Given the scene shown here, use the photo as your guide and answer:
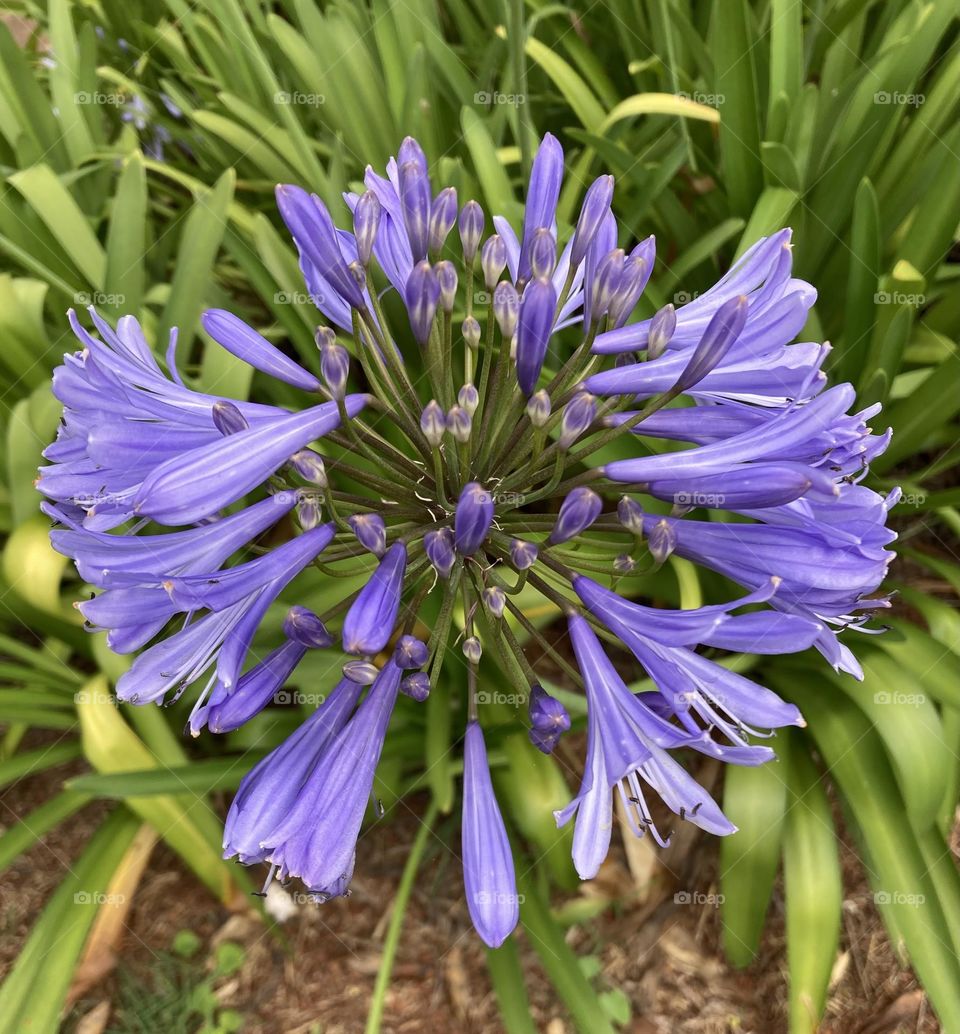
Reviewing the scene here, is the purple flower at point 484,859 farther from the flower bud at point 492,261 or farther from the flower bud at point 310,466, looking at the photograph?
the flower bud at point 492,261

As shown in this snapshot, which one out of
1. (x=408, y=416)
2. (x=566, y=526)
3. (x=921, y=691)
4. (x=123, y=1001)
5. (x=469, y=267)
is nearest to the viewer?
(x=566, y=526)

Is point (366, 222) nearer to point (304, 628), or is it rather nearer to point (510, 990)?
point (304, 628)

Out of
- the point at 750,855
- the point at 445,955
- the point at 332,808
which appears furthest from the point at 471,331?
the point at 445,955

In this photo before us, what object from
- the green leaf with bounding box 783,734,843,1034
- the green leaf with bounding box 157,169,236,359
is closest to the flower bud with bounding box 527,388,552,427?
the green leaf with bounding box 157,169,236,359

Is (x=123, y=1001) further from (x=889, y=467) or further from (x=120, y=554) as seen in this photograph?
(x=889, y=467)

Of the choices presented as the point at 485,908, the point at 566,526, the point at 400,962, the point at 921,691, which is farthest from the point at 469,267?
the point at 400,962

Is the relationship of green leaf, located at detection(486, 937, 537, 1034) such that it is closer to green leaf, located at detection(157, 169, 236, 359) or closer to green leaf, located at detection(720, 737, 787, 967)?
green leaf, located at detection(720, 737, 787, 967)

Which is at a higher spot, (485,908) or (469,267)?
(469,267)

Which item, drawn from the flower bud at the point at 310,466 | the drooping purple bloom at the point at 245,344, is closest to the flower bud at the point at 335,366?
the flower bud at the point at 310,466
